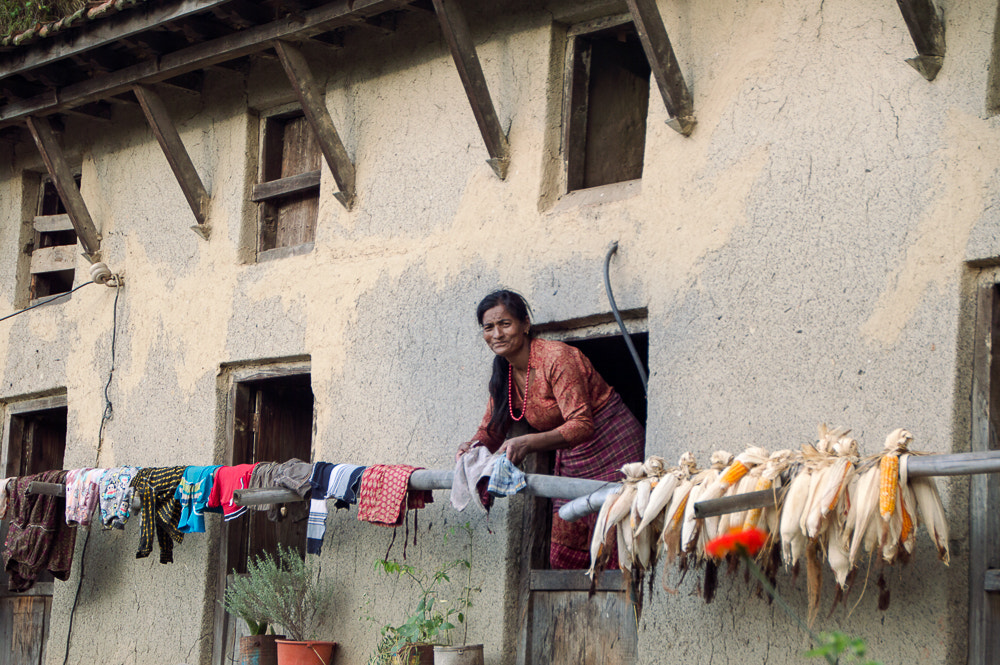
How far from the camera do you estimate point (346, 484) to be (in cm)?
614

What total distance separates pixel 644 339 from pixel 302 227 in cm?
241

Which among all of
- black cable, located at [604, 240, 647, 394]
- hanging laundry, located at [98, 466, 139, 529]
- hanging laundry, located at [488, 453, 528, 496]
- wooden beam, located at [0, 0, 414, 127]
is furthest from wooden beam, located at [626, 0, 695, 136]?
hanging laundry, located at [98, 466, 139, 529]

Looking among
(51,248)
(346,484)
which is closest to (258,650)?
(346,484)

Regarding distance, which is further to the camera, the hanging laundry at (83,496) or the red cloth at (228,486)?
the hanging laundry at (83,496)

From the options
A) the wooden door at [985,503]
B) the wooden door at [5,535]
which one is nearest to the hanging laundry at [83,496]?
the wooden door at [5,535]

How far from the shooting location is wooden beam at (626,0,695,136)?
5535 mm

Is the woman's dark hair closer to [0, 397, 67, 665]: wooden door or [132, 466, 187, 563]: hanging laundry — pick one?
[132, 466, 187, 563]: hanging laundry

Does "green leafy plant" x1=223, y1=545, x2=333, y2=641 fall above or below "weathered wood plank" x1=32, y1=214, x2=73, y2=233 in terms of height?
below

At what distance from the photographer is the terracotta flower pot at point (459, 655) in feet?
18.6

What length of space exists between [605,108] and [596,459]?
191 cm

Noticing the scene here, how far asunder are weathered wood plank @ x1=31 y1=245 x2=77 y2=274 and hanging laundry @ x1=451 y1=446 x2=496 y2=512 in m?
4.67

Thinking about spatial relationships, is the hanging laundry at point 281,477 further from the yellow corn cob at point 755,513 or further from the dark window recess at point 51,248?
the dark window recess at point 51,248

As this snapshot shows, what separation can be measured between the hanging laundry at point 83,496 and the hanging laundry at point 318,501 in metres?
1.73

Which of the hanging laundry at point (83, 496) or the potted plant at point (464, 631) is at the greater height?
the hanging laundry at point (83, 496)
